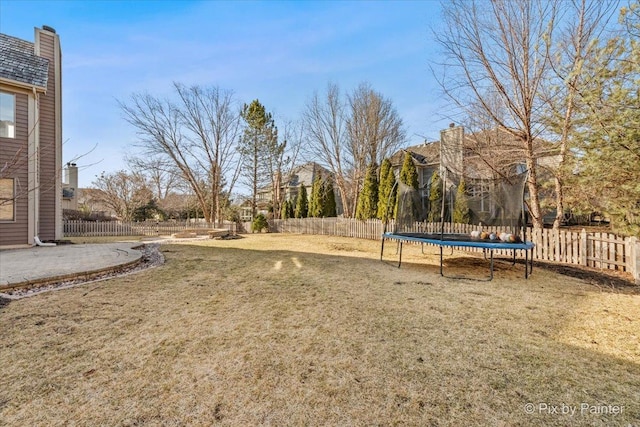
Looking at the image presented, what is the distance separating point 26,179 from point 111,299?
8259mm

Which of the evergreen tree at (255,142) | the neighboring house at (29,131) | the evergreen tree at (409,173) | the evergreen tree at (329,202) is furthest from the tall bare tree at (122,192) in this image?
the evergreen tree at (409,173)

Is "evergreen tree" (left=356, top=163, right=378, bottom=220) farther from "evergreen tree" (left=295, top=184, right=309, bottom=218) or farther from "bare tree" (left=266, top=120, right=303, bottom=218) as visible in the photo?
"evergreen tree" (left=295, top=184, right=309, bottom=218)

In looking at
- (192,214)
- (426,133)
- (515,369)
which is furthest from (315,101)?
(515,369)

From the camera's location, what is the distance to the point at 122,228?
55.6 feet

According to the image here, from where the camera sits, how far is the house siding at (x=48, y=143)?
9.75 meters

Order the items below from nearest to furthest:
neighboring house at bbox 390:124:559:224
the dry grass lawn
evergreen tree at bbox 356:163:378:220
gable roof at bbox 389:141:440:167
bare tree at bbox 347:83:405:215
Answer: the dry grass lawn → neighboring house at bbox 390:124:559:224 → evergreen tree at bbox 356:163:378:220 → bare tree at bbox 347:83:405:215 → gable roof at bbox 389:141:440:167

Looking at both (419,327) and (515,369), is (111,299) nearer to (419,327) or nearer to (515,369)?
(419,327)

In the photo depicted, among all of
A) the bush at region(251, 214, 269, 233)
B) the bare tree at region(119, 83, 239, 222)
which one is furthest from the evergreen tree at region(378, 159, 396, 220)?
the bare tree at region(119, 83, 239, 222)

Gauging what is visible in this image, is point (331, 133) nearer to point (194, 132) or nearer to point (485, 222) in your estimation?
point (194, 132)

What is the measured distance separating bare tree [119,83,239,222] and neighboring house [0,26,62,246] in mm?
8755

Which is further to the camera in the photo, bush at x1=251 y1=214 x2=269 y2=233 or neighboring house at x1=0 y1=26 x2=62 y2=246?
bush at x1=251 y1=214 x2=269 y2=233

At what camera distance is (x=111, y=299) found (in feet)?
13.0

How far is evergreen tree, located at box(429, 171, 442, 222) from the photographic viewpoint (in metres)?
11.6

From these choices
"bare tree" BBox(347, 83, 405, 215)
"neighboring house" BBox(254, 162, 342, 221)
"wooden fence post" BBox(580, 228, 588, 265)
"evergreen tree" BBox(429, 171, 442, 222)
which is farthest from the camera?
"neighboring house" BBox(254, 162, 342, 221)
